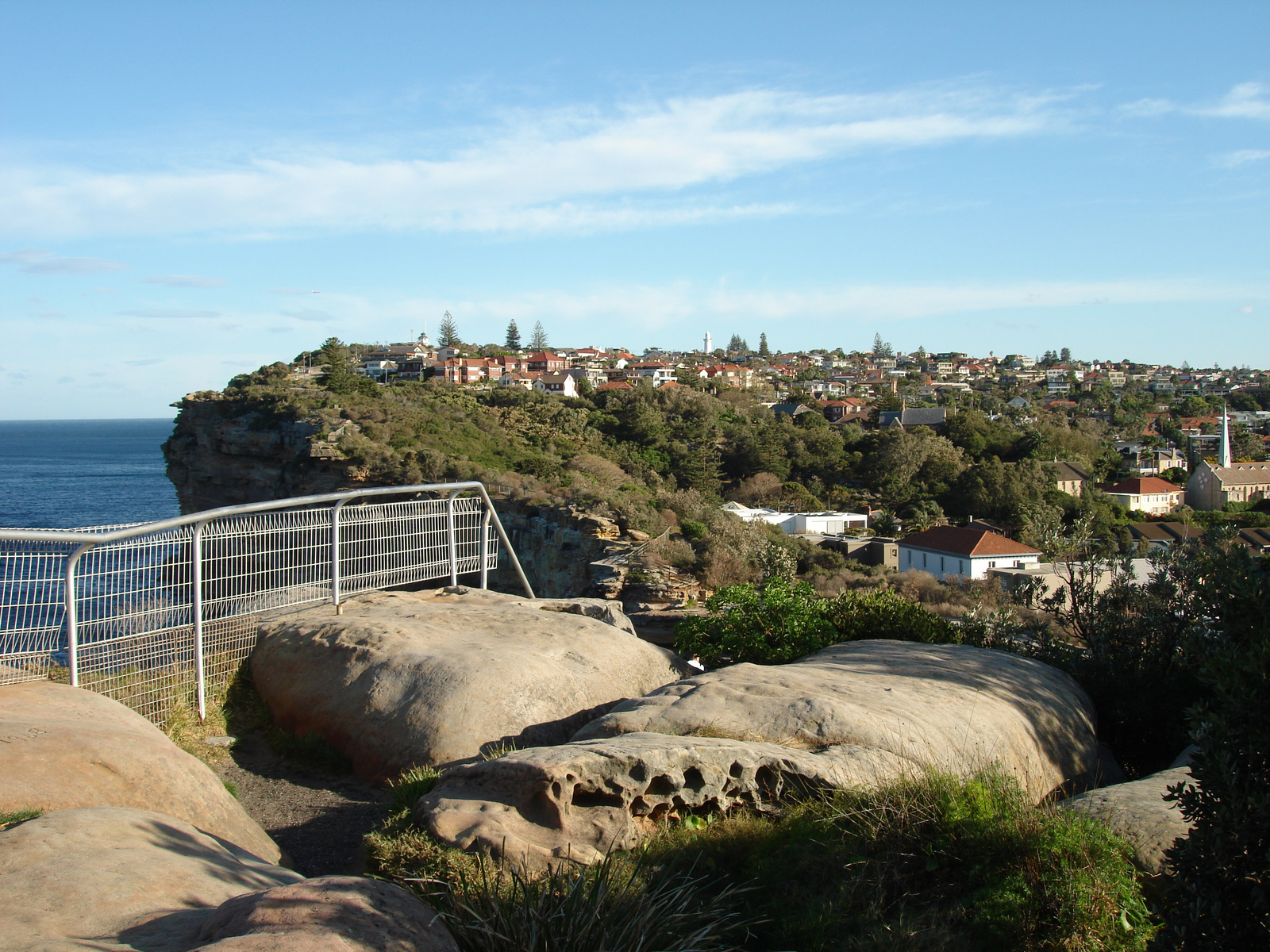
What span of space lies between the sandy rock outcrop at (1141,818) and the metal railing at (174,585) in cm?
579

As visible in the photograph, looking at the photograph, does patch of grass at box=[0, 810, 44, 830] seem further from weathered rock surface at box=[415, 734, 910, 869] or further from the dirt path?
weathered rock surface at box=[415, 734, 910, 869]

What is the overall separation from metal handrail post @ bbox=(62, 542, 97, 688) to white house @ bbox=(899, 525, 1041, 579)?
3871 cm

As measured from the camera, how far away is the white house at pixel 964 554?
40812 millimetres

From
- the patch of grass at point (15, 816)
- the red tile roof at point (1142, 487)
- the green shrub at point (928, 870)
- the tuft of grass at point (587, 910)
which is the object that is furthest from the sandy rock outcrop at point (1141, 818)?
the red tile roof at point (1142, 487)

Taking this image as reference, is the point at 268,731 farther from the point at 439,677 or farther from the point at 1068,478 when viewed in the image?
the point at 1068,478

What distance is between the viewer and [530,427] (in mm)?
56969

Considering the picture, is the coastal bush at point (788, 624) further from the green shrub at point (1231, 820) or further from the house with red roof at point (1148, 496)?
the house with red roof at point (1148, 496)

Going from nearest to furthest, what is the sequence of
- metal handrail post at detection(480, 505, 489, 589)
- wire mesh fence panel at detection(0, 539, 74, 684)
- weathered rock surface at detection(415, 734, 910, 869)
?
weathered rock surface at detection(415, 734, 910, 869)
wire mesh fence panel at detection(0, 539, 74, 684)
metal handrail post at detection(480, 505, 489, 589)

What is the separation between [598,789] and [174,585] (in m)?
3.95

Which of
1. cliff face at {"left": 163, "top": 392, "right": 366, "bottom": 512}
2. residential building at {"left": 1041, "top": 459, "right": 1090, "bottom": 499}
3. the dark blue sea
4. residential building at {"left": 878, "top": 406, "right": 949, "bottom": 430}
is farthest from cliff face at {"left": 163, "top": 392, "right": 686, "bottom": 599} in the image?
residential building at {"left": 878, "top": 406, "right": 949, "bottom": 430}

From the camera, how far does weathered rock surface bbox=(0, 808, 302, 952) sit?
2869 millimetres

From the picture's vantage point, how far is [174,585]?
6461 mm

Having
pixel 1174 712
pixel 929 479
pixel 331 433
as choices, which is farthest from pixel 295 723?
pixel 929 479

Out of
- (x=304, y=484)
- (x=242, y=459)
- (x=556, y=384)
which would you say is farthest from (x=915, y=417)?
(x=242, y=459)
